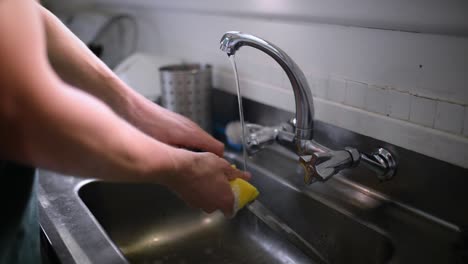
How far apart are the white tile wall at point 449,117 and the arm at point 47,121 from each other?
501mm

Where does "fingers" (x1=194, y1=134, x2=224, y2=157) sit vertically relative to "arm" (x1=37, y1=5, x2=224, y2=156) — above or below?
below

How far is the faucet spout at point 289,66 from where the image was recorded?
2.35 feet

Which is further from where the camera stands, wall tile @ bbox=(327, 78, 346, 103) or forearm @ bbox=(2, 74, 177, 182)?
wall tile @ bbox=(327, 78, 346, 103)

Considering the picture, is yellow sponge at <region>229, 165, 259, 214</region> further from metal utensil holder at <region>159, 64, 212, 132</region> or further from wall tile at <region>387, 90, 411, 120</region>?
metal utensil holder at <region>159, 64, 212, 132</region>

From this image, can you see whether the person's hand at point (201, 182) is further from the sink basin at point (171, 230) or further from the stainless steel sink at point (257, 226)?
the sink basin at point (171, 230)

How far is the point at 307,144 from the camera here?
0.78m

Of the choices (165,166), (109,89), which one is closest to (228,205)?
(165,166)

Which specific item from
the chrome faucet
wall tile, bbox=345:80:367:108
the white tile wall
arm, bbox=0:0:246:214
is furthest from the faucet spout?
arm, bbox=0:0:246:214

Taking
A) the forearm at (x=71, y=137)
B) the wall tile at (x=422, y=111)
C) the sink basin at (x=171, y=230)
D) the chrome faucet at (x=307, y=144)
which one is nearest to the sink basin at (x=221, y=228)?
the sink basin at (x=171, y=230)

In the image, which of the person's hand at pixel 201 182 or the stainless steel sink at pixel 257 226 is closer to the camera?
the person's hand at pixel 201 182

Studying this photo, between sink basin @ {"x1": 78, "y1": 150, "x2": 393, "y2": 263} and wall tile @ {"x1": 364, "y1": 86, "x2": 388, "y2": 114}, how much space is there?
0.71 feet

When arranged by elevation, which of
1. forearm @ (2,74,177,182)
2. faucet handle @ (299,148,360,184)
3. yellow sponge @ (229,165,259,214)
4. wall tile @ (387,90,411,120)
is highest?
forearm @ (2,74,177,182)

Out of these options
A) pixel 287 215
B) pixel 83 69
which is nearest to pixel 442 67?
pixel 287 215

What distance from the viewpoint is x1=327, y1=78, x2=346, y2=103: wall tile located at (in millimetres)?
829
